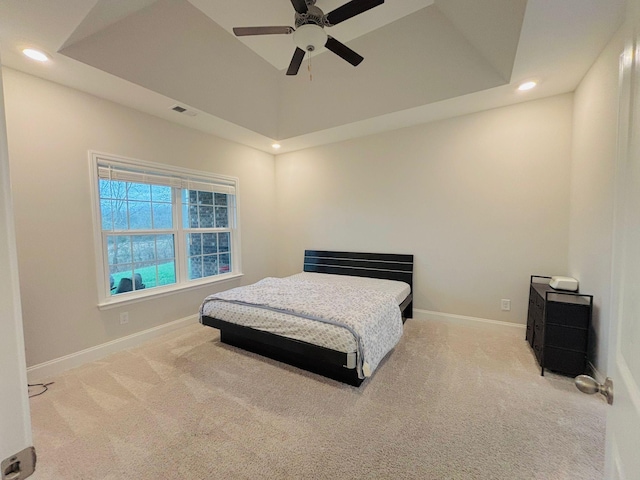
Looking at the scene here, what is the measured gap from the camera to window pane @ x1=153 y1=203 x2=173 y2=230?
327 centimetres

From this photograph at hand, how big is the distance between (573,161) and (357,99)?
94.5 inches

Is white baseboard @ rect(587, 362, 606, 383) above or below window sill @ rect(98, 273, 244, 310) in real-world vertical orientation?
below

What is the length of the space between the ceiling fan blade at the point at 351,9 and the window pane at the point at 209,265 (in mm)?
3168

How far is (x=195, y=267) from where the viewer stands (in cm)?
375

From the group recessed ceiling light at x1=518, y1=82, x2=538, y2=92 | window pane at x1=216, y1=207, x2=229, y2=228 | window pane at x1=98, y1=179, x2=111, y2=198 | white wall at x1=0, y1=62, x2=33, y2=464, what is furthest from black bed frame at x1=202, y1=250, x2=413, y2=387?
recessed ceiling light at x1=518, y1=82, x2=538, y2=92

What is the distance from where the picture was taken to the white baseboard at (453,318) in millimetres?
3184

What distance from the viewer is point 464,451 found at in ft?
5.27

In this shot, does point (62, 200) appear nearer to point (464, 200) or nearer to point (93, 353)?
point (93, 353)

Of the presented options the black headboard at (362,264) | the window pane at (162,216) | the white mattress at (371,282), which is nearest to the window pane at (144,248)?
the window pane at (162,216)

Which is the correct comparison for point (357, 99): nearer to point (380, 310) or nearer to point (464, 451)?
point (380, 310)

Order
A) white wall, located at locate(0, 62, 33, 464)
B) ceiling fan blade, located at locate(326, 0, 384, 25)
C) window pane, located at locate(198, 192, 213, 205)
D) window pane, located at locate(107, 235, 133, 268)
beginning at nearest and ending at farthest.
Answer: white wall, located at locate(0, 62, 33, 464) → ceiling fan blade, located at locate(326, 0, 384, 25) → window pane, located at locate(107, 235, 133, 268) → window pane, located at locate(198, 192, 213, 205)

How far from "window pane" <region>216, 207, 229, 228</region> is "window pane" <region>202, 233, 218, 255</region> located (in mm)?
185

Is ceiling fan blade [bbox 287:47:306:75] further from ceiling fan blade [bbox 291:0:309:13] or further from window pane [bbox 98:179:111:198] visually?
window pane [bbox 98:179:111:198]

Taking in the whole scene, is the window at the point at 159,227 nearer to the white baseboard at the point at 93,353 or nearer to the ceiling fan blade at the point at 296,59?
the white baseboard at the point at 93,353
